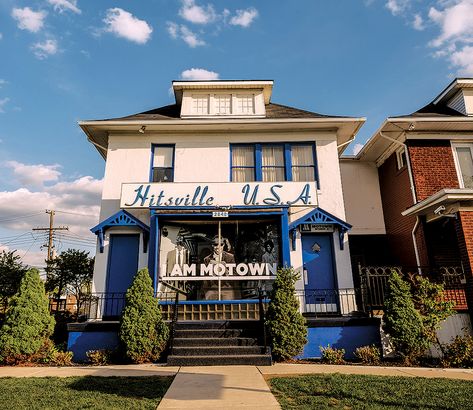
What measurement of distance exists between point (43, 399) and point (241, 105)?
37.9 feet

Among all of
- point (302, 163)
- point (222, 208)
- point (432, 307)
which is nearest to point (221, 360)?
point (222, 208)

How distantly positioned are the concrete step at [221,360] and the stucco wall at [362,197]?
332 inches

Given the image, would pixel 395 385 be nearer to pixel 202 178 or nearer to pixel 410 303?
pixel 410 303

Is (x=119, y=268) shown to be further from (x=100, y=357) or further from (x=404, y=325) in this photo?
(x=404, y=325)

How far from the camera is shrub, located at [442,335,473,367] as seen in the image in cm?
823

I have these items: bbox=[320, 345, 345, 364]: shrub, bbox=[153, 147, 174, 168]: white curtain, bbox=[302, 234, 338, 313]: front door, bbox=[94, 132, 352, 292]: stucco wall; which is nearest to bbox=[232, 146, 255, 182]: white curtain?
bbox=[94, 132, 352, 292]: stucco wall

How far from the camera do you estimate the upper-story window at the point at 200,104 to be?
14.0 metres

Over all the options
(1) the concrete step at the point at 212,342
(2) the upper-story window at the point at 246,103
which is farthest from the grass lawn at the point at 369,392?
(2) the upper-story window at the point at 246,103

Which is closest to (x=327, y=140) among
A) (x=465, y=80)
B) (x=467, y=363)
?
(x=465, y=80)

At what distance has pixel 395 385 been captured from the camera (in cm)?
596

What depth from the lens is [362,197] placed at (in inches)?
610

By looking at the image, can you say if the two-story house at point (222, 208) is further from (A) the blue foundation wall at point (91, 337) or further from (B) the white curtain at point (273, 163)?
(A) the blue foundation wall at point (91, 337)

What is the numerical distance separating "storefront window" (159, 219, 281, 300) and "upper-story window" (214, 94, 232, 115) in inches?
184

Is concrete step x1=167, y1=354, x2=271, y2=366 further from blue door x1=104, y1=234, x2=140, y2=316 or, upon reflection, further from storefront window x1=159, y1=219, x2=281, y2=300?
blue door x1=104, y1=234, x2=140, y2=316
